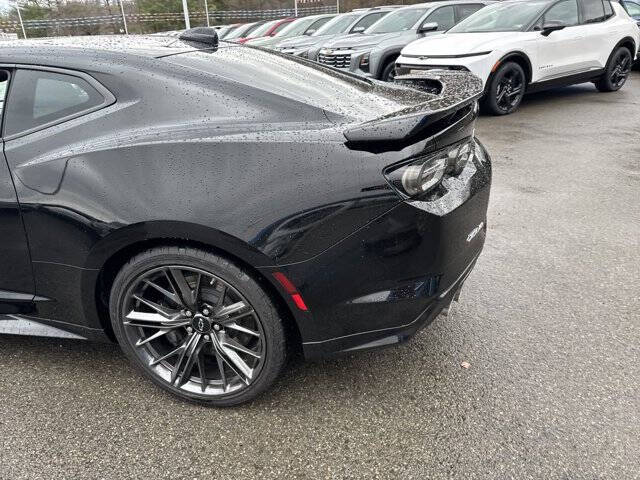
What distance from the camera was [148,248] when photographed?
2002 mm

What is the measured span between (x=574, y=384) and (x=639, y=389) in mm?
269

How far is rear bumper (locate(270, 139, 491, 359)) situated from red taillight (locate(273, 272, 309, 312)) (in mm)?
17

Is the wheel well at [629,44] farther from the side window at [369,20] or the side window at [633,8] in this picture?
the side window at [369,20]

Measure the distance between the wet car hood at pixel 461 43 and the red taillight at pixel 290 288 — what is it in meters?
6.47

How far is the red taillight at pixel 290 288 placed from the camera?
1.86 meters

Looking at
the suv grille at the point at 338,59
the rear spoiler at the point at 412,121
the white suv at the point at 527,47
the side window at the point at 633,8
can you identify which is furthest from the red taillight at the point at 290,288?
the side window at the point at 633,8

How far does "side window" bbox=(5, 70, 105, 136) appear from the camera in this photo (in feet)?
6.88

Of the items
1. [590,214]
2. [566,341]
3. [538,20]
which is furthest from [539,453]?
[538,20]

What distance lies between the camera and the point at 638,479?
70.6 inches

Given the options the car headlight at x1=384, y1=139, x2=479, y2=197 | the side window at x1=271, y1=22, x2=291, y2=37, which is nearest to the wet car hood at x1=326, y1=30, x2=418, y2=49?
the side window at x1=271, y1=22, x2=291, y2=37

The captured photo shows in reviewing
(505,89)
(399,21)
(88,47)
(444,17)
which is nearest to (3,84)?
(88,47)

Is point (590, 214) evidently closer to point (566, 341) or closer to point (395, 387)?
point (566, 341)

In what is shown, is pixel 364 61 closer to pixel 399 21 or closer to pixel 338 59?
pixel 338 59

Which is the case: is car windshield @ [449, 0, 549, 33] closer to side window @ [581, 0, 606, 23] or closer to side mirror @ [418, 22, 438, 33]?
side window @ [581, 0, 606, 23]
